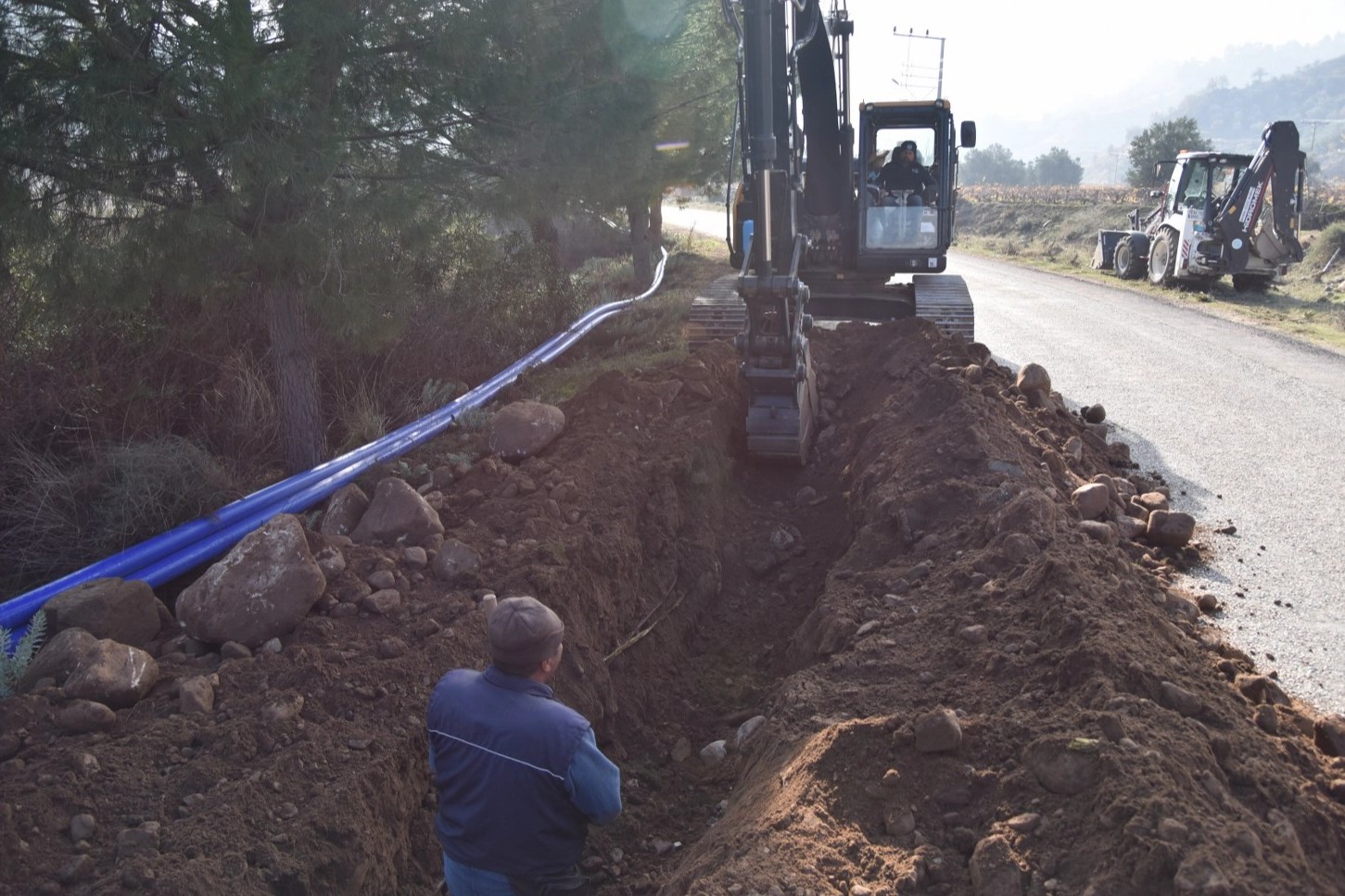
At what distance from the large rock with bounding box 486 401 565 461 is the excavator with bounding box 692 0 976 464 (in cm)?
156

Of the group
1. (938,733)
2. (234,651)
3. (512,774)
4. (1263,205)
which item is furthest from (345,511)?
(1263,205)

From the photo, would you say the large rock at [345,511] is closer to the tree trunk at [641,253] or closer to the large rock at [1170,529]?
the large rock at [1170,529]

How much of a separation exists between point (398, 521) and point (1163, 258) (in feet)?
62.5

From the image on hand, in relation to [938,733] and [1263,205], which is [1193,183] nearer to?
[1263,205]

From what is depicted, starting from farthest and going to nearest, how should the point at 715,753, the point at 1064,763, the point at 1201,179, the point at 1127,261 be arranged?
the point at 1127,261
the point at 1201,179
the point at 715,753
the point at 1064,763

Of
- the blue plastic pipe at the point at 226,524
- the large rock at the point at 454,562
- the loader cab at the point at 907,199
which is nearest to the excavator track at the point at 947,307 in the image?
the loader cab at the point at 907,199

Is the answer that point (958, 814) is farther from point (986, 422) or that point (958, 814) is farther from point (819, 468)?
point (819, 468)

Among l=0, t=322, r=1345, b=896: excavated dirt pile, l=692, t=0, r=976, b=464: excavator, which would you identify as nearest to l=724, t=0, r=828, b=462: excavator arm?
l=692, t=0, r=976, b=464: excavator

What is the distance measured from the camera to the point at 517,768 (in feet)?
10.5

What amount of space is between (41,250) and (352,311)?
1.81 metres

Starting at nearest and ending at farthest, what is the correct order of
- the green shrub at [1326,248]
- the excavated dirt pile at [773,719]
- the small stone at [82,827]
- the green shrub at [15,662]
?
1. the excavated dirt pile at [773,719]
2. the small stone at [82,827]
3. the green shrub at [15,662]
4. the green shrub at [1326,248]

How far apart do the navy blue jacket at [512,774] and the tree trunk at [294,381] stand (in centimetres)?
482

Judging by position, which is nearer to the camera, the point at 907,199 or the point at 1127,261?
the point at 907,199

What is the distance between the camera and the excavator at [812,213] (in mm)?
7797
